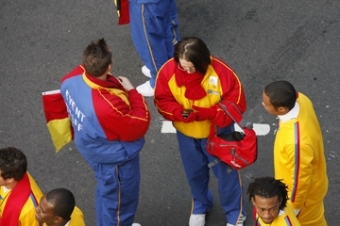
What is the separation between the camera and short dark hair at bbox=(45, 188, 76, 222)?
185 inches

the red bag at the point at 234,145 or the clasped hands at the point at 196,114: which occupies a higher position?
the clasped hands at the point at 196,114

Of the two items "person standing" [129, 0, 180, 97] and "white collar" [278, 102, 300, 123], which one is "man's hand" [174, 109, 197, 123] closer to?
"white collar" [278, 102, 300, 123]

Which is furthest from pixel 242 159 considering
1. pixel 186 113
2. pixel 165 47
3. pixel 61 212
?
pixel 165 47

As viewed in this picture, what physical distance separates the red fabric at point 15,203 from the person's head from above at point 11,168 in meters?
0.05

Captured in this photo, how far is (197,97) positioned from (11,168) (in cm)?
137

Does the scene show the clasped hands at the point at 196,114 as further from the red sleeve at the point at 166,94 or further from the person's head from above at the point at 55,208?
the person's head from above at the point at 55,208

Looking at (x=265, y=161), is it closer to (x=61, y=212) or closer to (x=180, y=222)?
(x=180, y=222)

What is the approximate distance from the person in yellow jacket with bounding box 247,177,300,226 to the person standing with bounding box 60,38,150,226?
3.27 feet

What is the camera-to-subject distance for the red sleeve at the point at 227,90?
5.23 metres

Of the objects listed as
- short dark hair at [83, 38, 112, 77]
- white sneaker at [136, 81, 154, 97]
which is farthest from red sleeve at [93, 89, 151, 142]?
white sneaker at [136, 81, 154, 97]

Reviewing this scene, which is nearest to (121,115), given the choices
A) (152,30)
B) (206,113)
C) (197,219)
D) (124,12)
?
(206,113)

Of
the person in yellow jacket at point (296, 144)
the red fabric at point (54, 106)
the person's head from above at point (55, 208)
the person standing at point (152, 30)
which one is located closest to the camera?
the person's head from above at point (55, 208)

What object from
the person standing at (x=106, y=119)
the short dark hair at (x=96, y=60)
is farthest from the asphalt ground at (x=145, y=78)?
the short dark hair at (x=96, y=60)

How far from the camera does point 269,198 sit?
457cm
